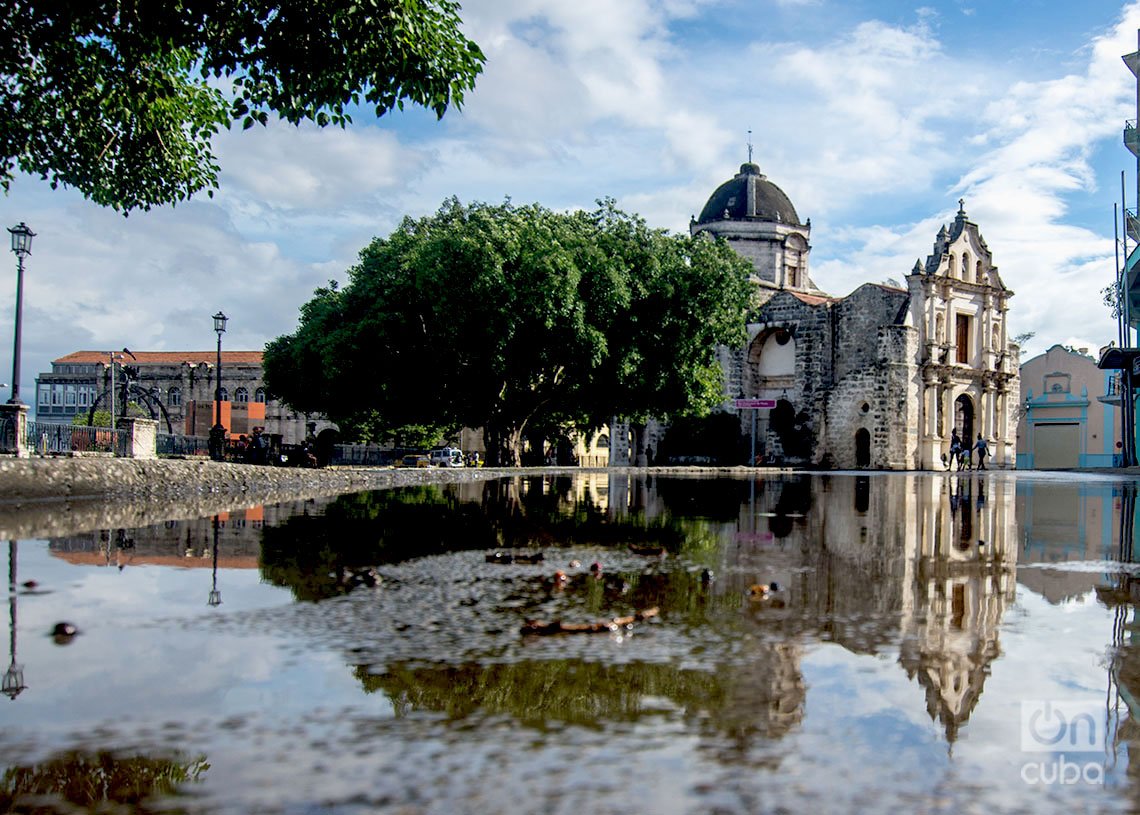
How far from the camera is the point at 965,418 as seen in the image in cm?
4988

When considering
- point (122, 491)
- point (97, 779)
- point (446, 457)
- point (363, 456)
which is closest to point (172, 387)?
point (446, 457)

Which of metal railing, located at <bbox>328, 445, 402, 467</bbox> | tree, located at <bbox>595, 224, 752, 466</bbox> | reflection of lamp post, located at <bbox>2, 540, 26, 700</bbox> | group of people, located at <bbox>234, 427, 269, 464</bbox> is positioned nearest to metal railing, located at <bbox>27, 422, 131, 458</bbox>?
group of people, located at <bbox>234, 427, 269, 464</bbox>

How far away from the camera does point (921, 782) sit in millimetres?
2432

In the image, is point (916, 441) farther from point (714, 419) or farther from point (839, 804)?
point (839, 804)

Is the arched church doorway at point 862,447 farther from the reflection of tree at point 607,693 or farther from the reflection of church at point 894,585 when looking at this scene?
the reflection of tree at point 607,693

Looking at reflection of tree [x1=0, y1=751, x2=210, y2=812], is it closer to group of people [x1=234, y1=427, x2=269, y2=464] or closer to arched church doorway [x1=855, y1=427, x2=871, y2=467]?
group of people [x1=234, y1=427, x2=269, y2=464]

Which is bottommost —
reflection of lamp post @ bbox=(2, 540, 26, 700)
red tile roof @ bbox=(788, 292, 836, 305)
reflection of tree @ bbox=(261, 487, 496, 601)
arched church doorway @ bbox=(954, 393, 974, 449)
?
reflection of lamp post @ bbox=(2, 540, 26, 700)

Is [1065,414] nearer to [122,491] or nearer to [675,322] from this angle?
[675,322]

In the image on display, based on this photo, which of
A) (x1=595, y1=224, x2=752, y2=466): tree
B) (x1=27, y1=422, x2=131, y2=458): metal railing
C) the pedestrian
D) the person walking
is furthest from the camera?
the pedestrian

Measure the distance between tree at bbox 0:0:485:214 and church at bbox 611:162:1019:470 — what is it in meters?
33.9

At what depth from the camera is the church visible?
45812 millimetres

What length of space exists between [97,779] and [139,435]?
18519mm

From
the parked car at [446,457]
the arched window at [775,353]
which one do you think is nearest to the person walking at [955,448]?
the arched window at [775,353]

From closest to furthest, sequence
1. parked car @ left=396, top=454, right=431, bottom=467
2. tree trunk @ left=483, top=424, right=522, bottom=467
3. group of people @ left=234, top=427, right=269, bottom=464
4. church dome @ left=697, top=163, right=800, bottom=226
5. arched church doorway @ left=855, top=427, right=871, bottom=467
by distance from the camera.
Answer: group of people @ left=234, top=427, right=269, bottom=464, tree trunk @ left=483, top=424, right=522, bottom=467, parked car @ left=396, top=454, right=431, bottom=467, arched church doorway @ left=855, top=427, right=871, bottom=467, church dome @ left=697, top=163, right=800, bottom=226
